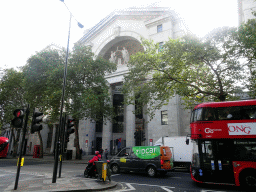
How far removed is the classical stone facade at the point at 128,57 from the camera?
23.7 m

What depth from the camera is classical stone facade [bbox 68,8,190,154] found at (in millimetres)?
23672

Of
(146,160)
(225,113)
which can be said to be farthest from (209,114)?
(146,160)

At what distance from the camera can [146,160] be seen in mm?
11453

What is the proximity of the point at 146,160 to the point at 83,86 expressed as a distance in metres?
14.0

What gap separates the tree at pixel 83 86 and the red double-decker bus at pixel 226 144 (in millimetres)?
13178

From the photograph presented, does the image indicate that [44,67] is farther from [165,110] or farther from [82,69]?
[165,110]

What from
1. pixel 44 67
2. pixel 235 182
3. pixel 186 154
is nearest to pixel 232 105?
pixel 235 182

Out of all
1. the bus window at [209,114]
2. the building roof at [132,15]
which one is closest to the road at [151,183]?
the bus window at [209,114]

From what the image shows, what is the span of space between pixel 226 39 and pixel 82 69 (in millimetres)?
15254

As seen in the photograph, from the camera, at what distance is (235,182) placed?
777 centimetres

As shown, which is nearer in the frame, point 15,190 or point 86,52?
point 15,190

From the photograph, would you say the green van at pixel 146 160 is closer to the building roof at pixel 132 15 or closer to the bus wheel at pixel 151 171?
the bus wheel at pixel 151 171

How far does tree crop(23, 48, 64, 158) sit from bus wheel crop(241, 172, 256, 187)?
59.9 ft

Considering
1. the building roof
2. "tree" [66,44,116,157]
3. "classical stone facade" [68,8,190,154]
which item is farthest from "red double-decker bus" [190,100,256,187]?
the building roof
